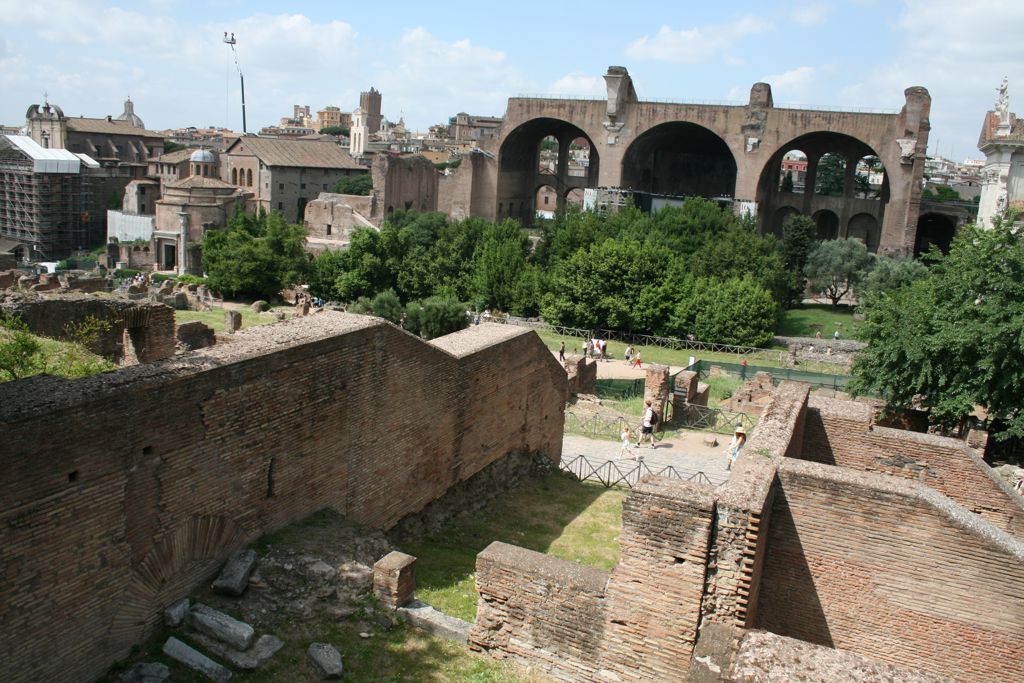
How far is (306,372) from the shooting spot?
8.05 m

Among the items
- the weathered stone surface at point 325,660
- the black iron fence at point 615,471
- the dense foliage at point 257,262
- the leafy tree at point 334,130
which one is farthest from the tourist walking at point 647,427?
the leafy tree at point 334,130

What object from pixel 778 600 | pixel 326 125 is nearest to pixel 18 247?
pixel 778 600

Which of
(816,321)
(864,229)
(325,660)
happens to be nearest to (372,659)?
(325,660)

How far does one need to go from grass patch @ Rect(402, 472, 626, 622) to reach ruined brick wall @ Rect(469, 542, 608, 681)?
0.78 m

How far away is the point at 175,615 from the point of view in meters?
6.84

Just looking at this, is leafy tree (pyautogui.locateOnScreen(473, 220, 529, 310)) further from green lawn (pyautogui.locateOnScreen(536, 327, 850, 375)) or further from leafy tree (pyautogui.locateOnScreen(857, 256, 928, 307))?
leafy tree (pyautogui.locateOnScreen(857, 256, 928, 307))

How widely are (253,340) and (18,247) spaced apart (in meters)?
52.5

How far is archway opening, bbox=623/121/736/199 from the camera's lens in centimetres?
4984

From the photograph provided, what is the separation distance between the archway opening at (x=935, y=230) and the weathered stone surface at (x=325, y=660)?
160ft

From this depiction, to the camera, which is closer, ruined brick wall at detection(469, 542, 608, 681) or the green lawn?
ruined brick wall at detection(469, 542, 608, 681)

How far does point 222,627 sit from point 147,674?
661 mm

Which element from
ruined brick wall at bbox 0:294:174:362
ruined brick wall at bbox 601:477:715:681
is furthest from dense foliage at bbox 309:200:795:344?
ruined brick wall at bbox 601:477:715:681

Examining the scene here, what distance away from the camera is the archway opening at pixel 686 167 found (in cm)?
4984

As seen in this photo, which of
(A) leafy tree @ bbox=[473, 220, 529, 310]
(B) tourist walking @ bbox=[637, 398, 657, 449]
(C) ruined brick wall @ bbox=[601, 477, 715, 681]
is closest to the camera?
(C) ruined brick wall @ bbox=[601, 477, 715, 681]
